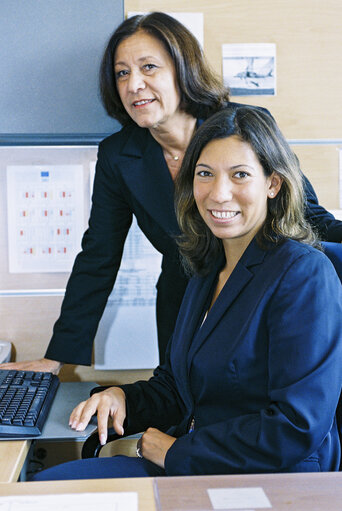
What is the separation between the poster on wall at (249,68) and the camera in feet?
6.19

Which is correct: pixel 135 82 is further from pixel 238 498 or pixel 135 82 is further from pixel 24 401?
Answer: pixel 238 498

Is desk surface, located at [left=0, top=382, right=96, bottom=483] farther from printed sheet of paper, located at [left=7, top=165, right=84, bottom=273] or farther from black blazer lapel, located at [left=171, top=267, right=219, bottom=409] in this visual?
printed sheet of paper, located at [left=7, top=165, right=84, bottom=273]

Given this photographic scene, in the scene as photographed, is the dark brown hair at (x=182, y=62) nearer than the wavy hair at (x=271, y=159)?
No

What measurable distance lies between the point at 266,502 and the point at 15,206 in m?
1.37

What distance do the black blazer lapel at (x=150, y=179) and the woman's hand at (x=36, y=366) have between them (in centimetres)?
50

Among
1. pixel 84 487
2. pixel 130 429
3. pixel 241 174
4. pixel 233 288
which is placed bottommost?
pixel 130 429

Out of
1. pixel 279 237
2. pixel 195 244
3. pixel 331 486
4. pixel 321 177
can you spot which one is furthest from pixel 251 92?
pixel 331 486

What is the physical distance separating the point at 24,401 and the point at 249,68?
1206mm

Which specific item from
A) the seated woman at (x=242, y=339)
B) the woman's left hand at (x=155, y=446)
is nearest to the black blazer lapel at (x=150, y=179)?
the seated woman at (x=242, y=339)

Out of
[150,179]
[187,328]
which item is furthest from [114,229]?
[187,328]

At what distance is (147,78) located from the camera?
61.3 inches

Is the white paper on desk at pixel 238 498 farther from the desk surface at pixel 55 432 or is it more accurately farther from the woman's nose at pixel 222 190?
the woman's nose at pixel 222 190

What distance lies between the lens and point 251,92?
1.91 m

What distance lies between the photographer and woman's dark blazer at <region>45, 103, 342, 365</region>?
172 cm
